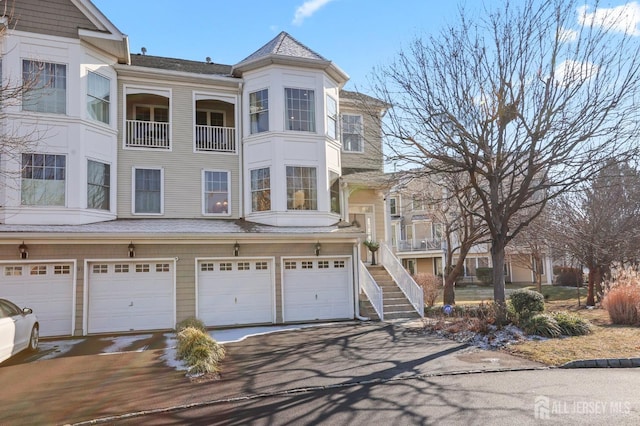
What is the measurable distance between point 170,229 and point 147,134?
4.12m

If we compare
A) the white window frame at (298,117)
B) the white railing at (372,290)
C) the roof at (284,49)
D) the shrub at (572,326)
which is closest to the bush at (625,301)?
the shrub at (572,326)

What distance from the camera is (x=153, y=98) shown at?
1755cm

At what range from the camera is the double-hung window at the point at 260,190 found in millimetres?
16734

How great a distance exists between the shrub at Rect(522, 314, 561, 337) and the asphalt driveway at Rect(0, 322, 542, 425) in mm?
2196

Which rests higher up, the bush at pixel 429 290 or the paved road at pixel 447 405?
the bush at pixel 429 290

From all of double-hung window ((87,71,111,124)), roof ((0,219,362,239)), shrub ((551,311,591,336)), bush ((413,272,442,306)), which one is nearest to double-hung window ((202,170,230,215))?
roof ((0,219,362,239))

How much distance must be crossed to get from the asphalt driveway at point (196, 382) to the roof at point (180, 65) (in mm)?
10528

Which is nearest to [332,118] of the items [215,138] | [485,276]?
[215,138]

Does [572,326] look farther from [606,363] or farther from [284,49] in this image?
[284,49]

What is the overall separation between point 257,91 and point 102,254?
25.9 feet

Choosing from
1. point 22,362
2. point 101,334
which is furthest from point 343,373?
point 101,334

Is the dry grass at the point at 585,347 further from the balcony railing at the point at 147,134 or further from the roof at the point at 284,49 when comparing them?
the balcony railing at the point at 147,134

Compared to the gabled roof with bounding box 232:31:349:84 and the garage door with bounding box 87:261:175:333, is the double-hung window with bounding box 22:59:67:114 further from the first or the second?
the gabled roof with bounding box 232:31:349:84

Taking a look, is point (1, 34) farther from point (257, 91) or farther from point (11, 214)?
point (257, 91)
